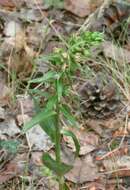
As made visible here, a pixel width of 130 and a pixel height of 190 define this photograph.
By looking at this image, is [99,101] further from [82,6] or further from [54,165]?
[82,6]

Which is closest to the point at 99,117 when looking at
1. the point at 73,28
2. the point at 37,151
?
the point at 37,151

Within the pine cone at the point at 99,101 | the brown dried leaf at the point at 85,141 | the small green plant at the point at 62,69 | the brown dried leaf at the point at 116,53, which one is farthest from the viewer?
the brown dried leaf at the point at 116,53

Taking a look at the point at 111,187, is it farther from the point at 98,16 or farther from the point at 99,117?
the point at 98,16

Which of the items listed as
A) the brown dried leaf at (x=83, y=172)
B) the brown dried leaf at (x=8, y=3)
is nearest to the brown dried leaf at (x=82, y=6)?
the brown dried leaf at (x=8, y=3)

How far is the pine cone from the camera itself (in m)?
2.04

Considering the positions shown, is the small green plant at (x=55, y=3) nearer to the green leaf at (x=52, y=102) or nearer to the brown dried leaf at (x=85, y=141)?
the brown dried leaf at (x=85, y=141)

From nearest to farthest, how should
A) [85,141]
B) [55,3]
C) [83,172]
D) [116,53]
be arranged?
[83,172], [85,141], [116,53], [55,3]

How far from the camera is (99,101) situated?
2045 mm

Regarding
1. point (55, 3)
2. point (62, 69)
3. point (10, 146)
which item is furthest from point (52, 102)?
point (55, 3)

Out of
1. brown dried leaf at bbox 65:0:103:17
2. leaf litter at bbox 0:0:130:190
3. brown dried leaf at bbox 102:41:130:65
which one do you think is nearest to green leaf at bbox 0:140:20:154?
leaf litter at bbox 0:0:130:190

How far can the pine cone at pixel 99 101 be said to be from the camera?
204 cm

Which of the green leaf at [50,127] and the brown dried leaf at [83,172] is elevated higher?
the green leaf at [50,127]

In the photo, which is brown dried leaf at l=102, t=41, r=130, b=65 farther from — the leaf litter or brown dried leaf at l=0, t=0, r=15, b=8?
brown dried leaf at l=0, t=0, r=15, b=8

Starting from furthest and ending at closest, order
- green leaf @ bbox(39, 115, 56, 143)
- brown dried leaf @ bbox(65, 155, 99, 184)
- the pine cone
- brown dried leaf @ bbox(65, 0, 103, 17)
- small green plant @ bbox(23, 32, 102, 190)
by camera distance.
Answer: brown dried leaf @ bbox(65, 0, 103, 17), the pine cone, brown dried leaf @ bbox(65, 155, 99, 184), green leaf @ bbox(39, 115, 56, 143), small green plant @ bbox(23, 32, 102, 190)
